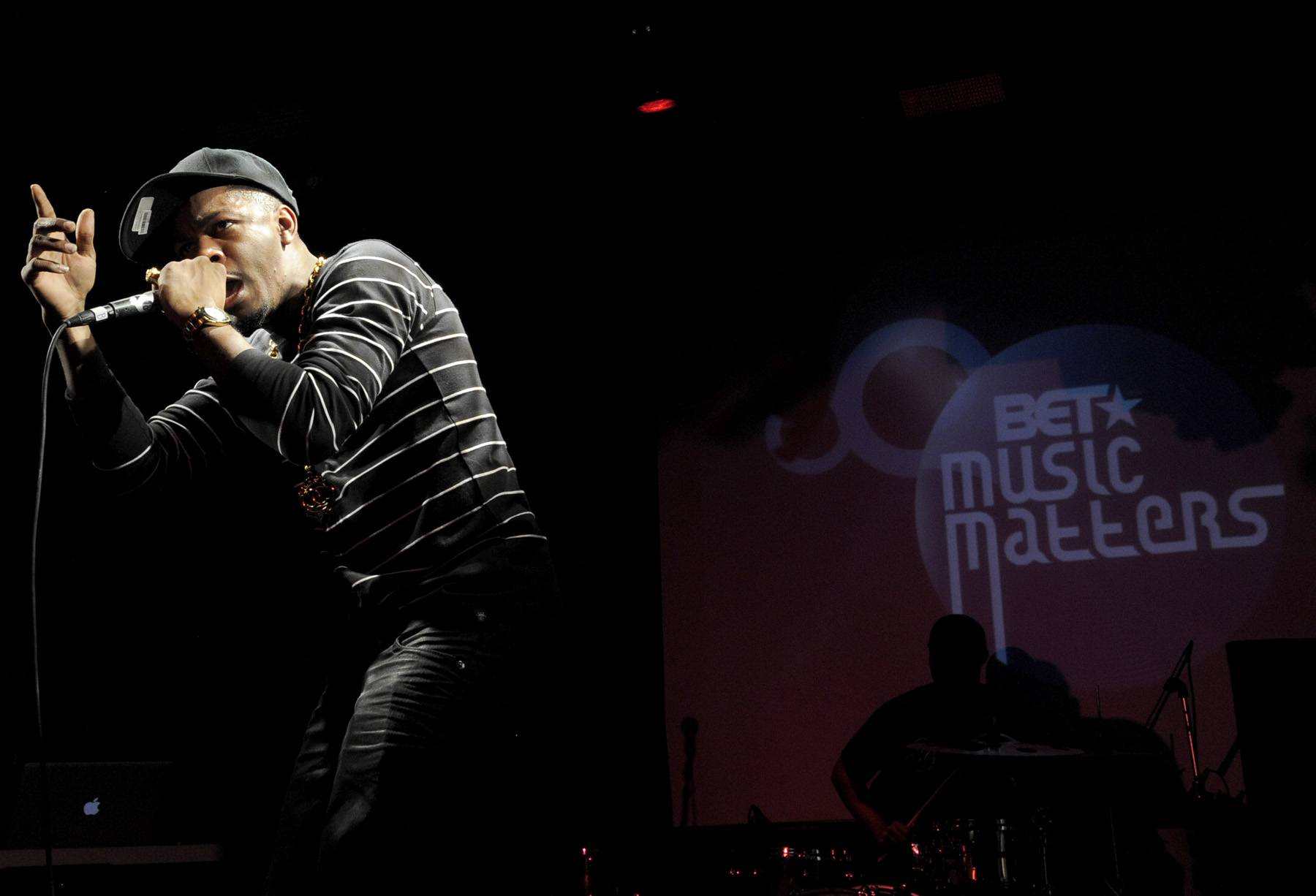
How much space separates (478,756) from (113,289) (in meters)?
3.71

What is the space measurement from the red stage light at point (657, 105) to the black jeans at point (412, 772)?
11.0ft

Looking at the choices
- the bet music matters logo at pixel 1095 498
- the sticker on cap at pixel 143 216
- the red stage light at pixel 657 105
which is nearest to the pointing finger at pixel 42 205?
the sticker on cap at pixel 143 216

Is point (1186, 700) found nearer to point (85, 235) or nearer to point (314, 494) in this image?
point (314, 494)

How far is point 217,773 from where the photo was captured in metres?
3.40

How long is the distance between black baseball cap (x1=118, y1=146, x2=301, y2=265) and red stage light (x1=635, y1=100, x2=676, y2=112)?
2.84 meters

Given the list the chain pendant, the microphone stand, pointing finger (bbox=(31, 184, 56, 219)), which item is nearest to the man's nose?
pointing finger (bbox=(31, 184, 56, 219))

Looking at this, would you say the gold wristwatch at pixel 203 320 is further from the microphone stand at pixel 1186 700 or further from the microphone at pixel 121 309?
the microphone stand at pixel 1186 700

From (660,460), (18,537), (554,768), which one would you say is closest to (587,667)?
(554,768)

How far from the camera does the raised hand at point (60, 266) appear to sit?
1.88 metres

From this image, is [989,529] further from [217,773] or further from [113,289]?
[113,289]

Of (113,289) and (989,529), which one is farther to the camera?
(989,529)

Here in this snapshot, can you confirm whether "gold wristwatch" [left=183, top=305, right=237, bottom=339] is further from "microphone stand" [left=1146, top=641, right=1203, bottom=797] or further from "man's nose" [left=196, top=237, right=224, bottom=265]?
"microphone stand" [left=1146, top=641, right=1203, bottom=797]

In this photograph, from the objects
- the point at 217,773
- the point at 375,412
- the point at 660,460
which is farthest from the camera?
the point at 660,460

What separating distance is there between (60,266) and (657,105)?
123 inches
